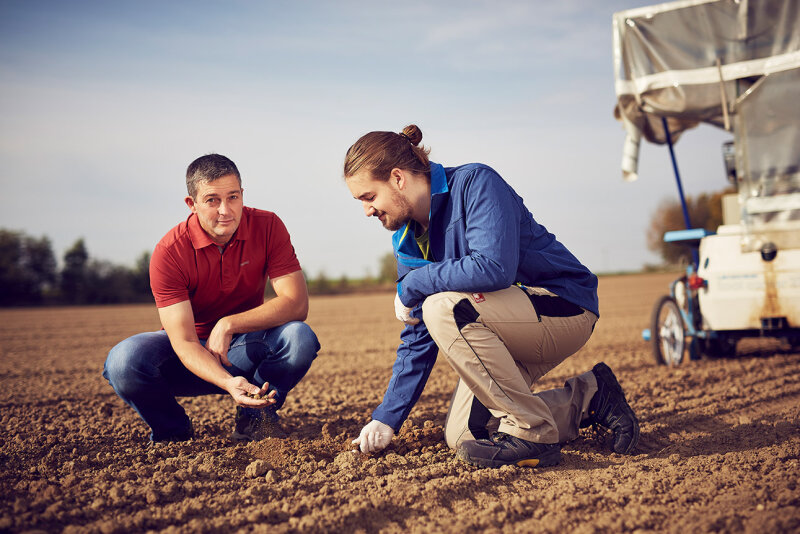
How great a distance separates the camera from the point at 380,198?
2.84 m

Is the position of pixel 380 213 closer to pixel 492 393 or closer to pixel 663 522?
pixel 492 393

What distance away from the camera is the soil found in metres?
2.22

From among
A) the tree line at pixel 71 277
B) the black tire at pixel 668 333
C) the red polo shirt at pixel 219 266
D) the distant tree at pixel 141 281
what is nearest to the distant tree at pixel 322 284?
the tree line at pixel 71 277

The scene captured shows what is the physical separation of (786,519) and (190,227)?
10.1ft

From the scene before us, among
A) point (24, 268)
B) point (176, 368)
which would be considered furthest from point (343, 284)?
point (176, 368)

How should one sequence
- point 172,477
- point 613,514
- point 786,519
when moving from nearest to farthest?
point 786,519
point 613,514
point 172,477

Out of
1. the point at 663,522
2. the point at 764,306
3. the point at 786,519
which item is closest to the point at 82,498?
the point at 663,522

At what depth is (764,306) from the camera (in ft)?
17.6

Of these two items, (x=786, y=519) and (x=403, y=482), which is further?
(x=403, y=482)

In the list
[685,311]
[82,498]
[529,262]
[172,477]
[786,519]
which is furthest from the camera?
[685,311]

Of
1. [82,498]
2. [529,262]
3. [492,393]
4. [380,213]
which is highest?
[380,213]

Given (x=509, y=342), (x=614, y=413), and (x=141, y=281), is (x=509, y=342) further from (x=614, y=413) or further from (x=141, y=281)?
(x=141, y=281)

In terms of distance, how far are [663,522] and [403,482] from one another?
1025 mm

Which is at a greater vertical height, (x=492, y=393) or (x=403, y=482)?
(x=492, y=393)
